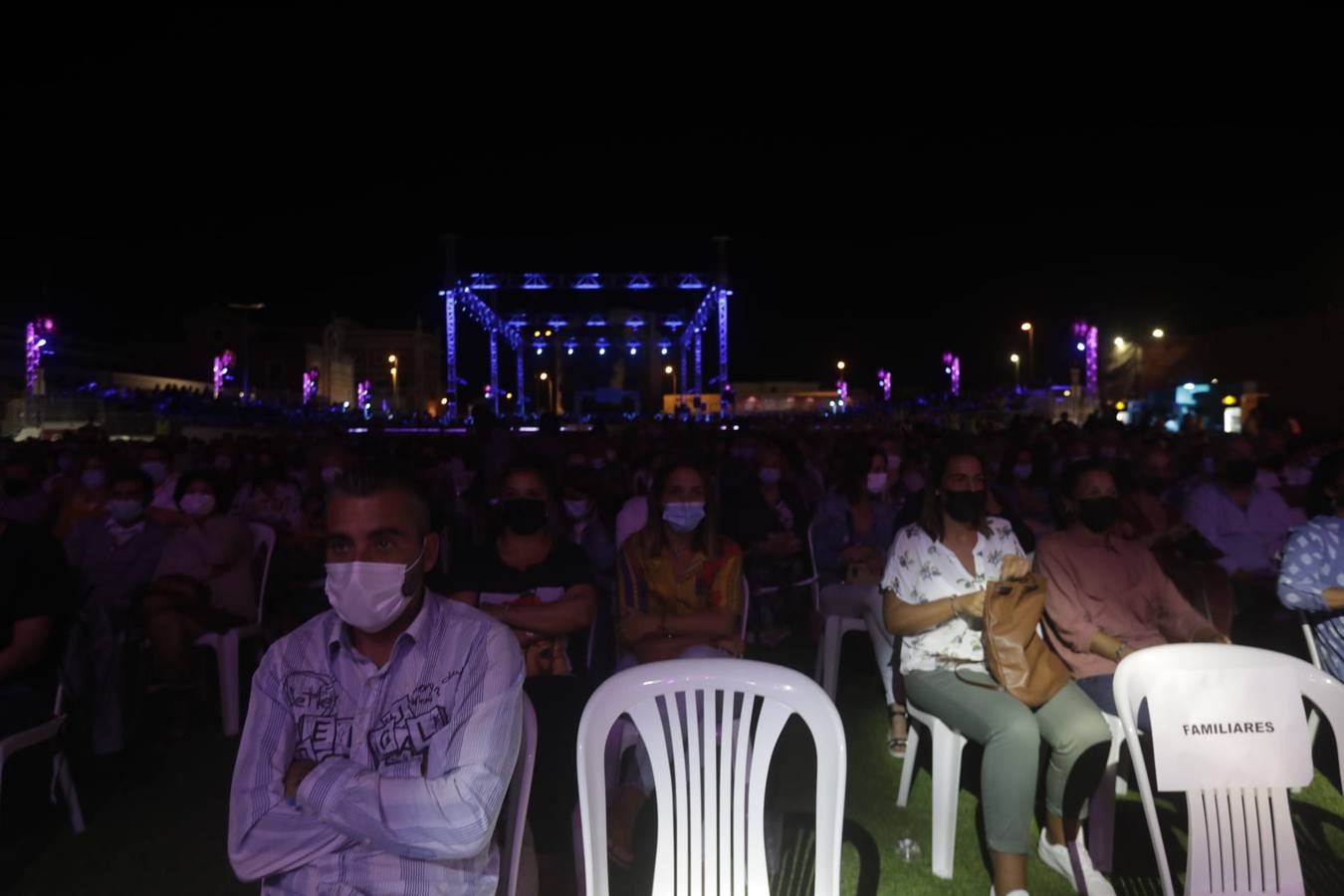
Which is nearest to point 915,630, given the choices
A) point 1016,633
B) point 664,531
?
point 1016,633

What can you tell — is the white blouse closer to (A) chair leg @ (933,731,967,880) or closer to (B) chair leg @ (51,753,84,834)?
(A) chair leg @ (933,731,967,880)

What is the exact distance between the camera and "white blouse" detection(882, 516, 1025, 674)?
3.75 meters

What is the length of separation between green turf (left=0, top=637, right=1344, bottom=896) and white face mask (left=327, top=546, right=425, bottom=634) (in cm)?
146

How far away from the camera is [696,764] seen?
2.61 meters

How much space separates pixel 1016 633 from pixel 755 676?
4.36 ft

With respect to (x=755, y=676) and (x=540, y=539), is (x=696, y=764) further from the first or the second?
(x=540, y=539)

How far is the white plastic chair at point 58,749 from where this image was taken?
12.3 ft

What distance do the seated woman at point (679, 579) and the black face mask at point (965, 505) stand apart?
3.36 ft

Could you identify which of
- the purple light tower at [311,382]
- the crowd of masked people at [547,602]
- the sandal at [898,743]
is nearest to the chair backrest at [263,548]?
the crowd of masked people at [547,602]

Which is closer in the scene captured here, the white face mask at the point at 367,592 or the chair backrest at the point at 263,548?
the white face mask at the point at 367,592

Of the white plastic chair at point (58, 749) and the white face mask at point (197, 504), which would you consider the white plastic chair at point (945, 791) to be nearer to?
the white plastic chair at point (58, 749)

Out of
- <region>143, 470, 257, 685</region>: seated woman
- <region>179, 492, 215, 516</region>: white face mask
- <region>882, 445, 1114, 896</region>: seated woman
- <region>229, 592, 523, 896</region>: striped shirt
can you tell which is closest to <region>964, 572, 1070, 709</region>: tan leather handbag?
<region>882, 445, 1114, 896</region>: seated woman

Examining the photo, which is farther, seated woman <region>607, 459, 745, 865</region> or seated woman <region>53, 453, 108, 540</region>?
seated woman <region>53, 453, 108, 540</region>

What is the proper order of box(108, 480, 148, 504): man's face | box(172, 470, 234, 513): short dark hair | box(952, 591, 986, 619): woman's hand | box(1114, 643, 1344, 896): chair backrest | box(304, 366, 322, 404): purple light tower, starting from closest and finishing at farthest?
box(1114, 643, 1344, 896): chair backrest → box(952, 591, 986, 619): woman's hand → box(108, 480, 148, 504): man's face → box(172, 470, 234, 513): short dark hair → box(304, 366, 322, 404): purple light tower
